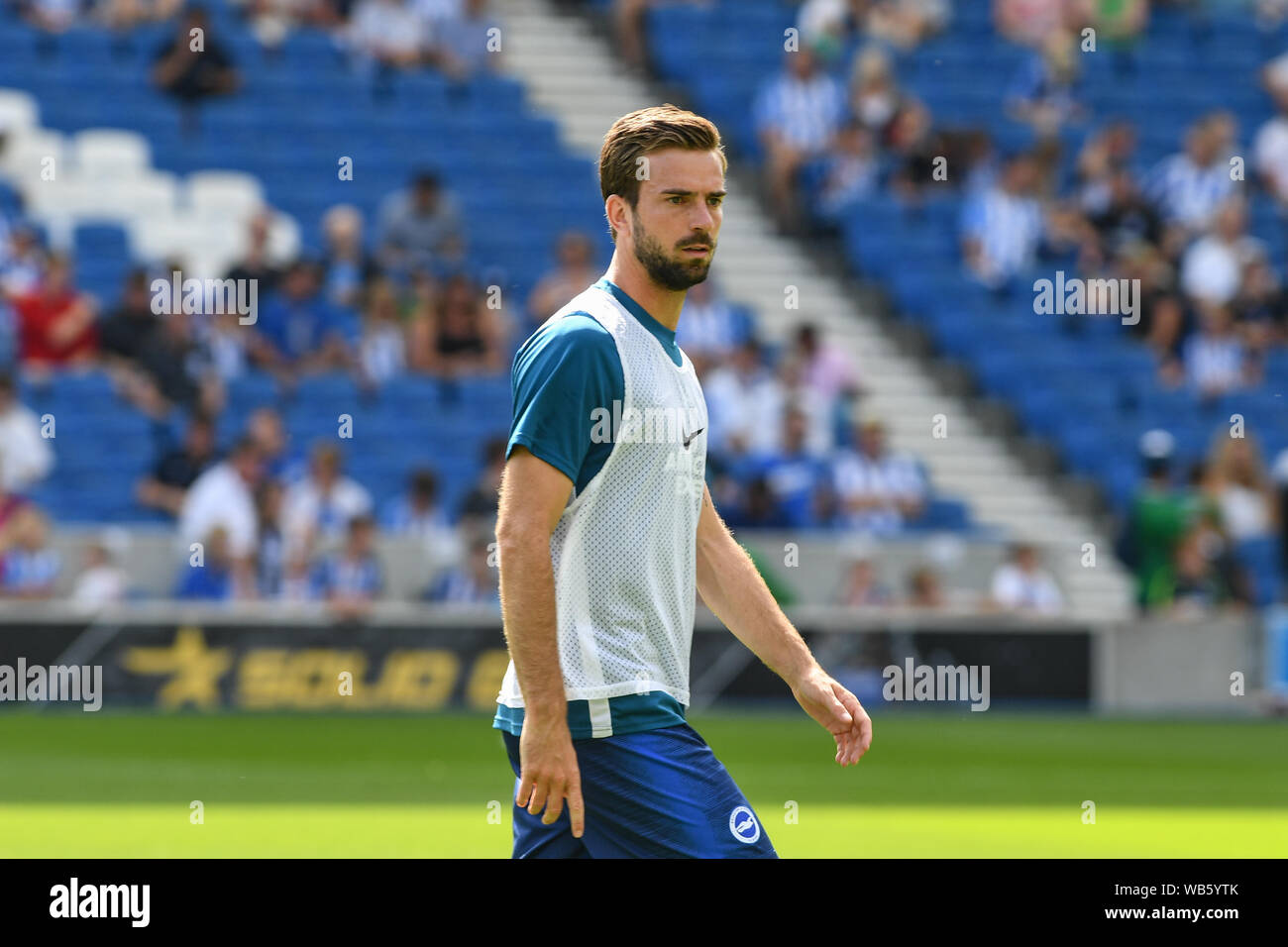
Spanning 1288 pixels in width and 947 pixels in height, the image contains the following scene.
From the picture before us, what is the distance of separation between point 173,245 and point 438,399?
3.07 metres

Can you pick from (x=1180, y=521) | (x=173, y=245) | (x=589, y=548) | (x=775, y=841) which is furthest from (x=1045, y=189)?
(x=589, y=548)

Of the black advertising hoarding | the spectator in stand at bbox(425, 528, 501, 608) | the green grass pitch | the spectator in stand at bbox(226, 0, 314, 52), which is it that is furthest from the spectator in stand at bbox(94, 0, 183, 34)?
the green grass pitch

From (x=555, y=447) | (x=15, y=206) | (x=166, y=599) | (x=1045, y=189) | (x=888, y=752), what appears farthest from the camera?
(x=1045, y=189)

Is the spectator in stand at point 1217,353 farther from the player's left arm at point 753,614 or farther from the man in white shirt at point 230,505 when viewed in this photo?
the player's left arm at point 753,614

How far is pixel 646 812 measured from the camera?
16.8ft

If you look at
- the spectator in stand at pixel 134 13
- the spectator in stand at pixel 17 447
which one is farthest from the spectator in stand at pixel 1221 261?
the spectator in stand at pixel 17 447

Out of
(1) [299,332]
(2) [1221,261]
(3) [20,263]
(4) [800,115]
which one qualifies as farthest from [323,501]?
(2) [1221,261]

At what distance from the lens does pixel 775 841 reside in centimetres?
1020

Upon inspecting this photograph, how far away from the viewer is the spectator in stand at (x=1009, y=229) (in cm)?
2217

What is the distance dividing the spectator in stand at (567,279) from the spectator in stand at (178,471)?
302 cm

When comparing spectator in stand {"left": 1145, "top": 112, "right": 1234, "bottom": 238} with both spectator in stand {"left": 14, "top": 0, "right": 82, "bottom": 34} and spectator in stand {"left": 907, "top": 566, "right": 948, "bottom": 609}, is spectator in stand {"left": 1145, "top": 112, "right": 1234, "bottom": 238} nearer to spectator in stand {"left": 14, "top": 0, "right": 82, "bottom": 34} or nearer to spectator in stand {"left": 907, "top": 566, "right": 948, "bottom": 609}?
spectator in stand {"left": 907, "top": 566, "right": 948, "bottom": 609}

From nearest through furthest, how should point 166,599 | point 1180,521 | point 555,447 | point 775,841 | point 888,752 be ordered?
point 555,447 → point 775,841 → point 888,752 → point 166,599 → point 1180,521

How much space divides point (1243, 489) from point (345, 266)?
8.17 metres
